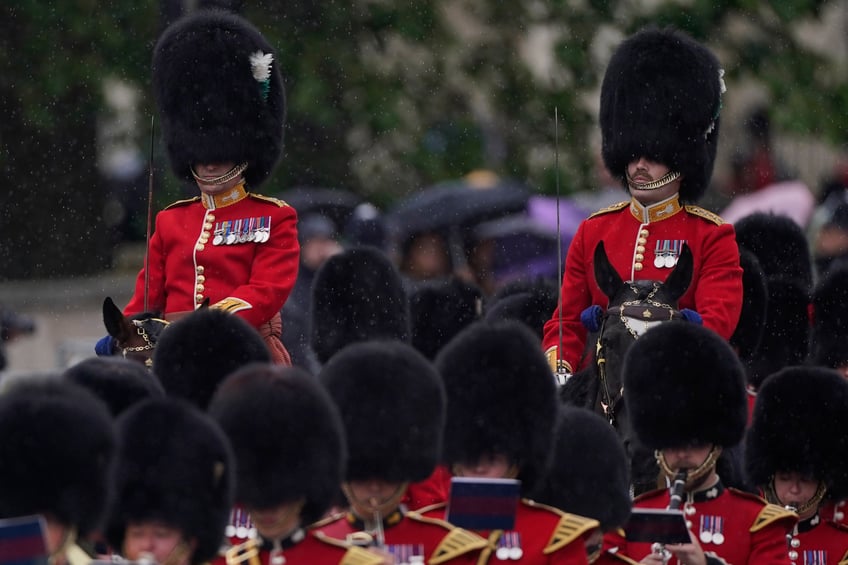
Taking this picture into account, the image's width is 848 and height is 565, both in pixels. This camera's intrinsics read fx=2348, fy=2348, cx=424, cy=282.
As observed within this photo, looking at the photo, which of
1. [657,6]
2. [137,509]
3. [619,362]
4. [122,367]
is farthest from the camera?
[657,6]

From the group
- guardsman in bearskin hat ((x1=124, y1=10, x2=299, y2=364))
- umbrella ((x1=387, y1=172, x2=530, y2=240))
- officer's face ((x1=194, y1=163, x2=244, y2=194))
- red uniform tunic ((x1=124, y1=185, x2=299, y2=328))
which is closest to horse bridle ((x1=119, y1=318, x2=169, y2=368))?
guardsman in bearskin hat ((x1=124, y1=10, x2=299, y2=364))

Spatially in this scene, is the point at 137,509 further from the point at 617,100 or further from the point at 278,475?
the point at 617,100

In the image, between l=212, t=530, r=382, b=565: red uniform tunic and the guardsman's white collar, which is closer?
l=212, t=530, r=382, b=565: red uniform tunic

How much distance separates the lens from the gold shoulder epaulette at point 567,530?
18.3 feet

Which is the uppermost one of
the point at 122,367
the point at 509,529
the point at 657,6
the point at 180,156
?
the point at 657,6

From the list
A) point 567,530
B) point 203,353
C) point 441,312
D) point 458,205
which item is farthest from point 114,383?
point 458,205

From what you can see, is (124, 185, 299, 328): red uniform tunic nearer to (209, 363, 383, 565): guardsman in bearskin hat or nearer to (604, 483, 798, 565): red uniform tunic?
Answer: (604, 483, 798, 565): red uniform tunic

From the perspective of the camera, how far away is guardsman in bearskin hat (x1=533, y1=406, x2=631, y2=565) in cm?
605

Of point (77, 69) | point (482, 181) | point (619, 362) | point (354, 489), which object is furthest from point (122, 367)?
point (482, 181)

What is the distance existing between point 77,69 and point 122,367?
18.1ft

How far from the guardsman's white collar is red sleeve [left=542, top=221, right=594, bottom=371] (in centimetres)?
20

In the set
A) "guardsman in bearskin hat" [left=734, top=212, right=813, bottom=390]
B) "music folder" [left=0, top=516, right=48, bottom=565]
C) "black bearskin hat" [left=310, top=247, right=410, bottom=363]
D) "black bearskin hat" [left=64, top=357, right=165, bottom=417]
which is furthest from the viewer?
"guardsman in bearskin hat" [left=734, top=212, right=813, bottom=390]

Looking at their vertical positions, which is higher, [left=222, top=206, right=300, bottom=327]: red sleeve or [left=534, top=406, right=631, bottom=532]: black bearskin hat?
[left=222, top=206, right=300, bottom=327]: red sleeve

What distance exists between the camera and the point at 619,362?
662cm
